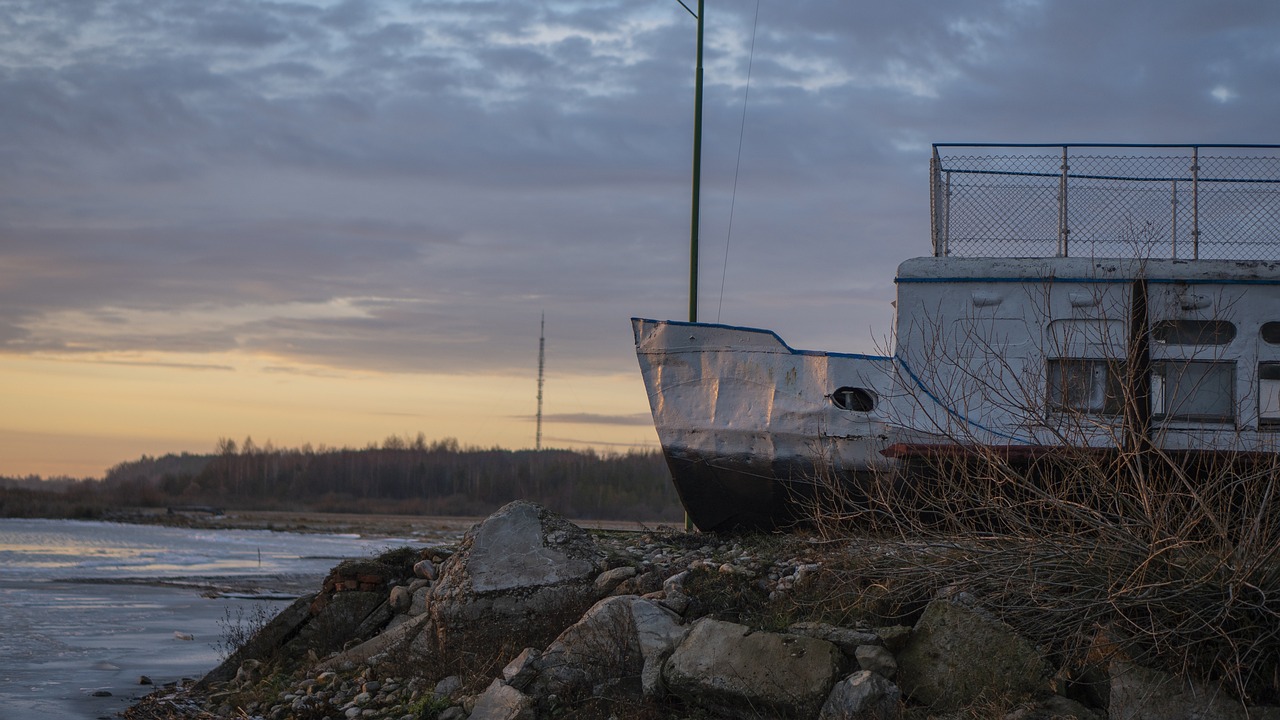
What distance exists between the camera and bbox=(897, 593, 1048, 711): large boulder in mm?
8031

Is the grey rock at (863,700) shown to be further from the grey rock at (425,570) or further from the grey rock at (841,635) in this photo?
the grey rock at (425,570)

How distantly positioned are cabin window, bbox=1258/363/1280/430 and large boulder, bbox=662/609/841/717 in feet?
22.0

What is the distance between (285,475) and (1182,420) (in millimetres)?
97911

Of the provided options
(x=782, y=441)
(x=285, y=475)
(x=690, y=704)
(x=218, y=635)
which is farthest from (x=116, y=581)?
(x=285, y=475)

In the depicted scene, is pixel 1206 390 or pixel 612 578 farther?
pixel 1206 390

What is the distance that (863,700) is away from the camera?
25.6ft

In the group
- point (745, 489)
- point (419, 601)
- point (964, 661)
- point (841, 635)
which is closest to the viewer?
point (964, 661)

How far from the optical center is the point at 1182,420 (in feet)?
39.3

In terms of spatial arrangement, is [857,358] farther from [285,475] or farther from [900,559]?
[285,475]

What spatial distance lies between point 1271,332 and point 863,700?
24.7 feet

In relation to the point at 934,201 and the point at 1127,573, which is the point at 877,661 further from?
the point at 934,201

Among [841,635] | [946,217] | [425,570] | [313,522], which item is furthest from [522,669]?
[313,522]

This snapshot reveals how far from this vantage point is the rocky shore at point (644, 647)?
8.01m

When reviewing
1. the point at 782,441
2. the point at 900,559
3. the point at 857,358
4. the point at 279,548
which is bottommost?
the point at 279,548
